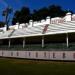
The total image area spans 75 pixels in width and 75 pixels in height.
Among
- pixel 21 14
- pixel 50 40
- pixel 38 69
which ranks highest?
pixel 21 14

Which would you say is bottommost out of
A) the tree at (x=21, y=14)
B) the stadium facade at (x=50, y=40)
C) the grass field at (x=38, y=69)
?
the grass field at (x=38, y=69)

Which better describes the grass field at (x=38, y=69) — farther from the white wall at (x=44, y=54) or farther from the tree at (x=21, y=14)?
the tree at (x=21, y=14)

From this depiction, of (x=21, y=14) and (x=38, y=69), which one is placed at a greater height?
(x=21, y=14)

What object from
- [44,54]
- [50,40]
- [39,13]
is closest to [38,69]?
[44,54]

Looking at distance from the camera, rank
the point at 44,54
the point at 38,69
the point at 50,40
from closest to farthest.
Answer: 1. the point at 38,69
2. the point at 44,54
3. the point at 50,40

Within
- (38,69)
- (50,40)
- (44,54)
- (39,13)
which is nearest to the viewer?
(38,69)

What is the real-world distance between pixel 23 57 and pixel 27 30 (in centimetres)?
610

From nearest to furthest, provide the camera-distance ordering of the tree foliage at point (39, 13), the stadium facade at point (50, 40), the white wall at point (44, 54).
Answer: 1. the white wall at point (44, 54)
2. the stadium facade at point (50, 40)
3. the tree foliage at point (39, 13)

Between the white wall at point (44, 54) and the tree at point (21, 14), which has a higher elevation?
the tree at point (21, 14)

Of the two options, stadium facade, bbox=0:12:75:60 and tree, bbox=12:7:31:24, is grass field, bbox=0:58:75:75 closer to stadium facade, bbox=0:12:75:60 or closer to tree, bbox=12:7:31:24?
stadium facade, bbox=0:12:75:60

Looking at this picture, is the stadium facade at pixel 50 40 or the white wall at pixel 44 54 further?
the stadium facade at pixel 50 40

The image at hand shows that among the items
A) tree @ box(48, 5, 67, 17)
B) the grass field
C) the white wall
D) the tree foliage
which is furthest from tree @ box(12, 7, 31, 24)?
the grass field

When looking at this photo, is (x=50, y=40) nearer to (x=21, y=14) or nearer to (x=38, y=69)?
(x=38, y=69)

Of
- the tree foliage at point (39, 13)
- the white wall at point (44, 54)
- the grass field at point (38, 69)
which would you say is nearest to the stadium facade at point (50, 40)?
the white wall at point (44, 54)
